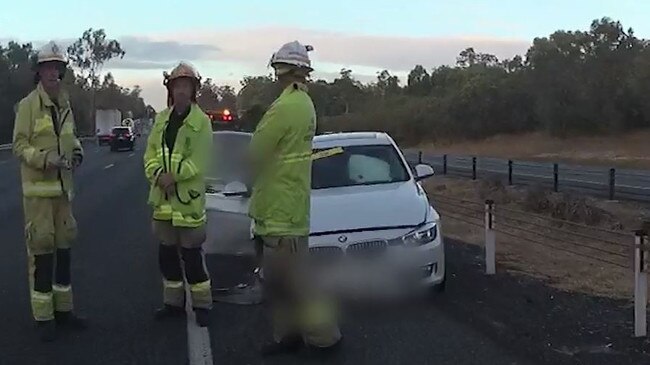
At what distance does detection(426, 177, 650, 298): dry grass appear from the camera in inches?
440

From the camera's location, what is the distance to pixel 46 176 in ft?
24.6

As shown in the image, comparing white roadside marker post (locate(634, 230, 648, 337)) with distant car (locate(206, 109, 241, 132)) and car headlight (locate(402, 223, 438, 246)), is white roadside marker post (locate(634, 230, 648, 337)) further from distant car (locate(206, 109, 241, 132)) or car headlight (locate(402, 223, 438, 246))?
distant car (locate(206, 109, 241, 132))

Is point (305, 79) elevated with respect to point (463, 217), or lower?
elevated

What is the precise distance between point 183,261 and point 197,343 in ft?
2.53

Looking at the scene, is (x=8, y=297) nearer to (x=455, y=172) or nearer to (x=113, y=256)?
(x=113, y=256)

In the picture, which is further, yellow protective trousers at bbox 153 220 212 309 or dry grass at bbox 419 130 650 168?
dry grass at bbox 419 130 650 168

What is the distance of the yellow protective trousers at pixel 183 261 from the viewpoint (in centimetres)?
767

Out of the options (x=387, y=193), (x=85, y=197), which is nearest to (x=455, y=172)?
(x=85, y=197)

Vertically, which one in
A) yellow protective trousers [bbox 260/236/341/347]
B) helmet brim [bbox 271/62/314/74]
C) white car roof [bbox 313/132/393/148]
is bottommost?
yellow protective trousers [bbox 260/236/341/347]

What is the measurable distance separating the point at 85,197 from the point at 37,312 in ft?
51.0

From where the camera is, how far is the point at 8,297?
925 centimetres

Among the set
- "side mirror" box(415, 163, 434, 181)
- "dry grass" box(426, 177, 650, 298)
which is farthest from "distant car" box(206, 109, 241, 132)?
"side mirror" box(415, 163, 434, 181)

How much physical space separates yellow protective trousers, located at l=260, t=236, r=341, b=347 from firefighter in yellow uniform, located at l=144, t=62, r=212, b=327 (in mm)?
999

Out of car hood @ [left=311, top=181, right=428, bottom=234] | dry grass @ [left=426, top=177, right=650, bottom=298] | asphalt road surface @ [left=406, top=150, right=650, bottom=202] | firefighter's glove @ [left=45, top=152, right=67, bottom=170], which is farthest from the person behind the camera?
asphalt road surface @ [left=406, top=150, right=650, bottom=202]
